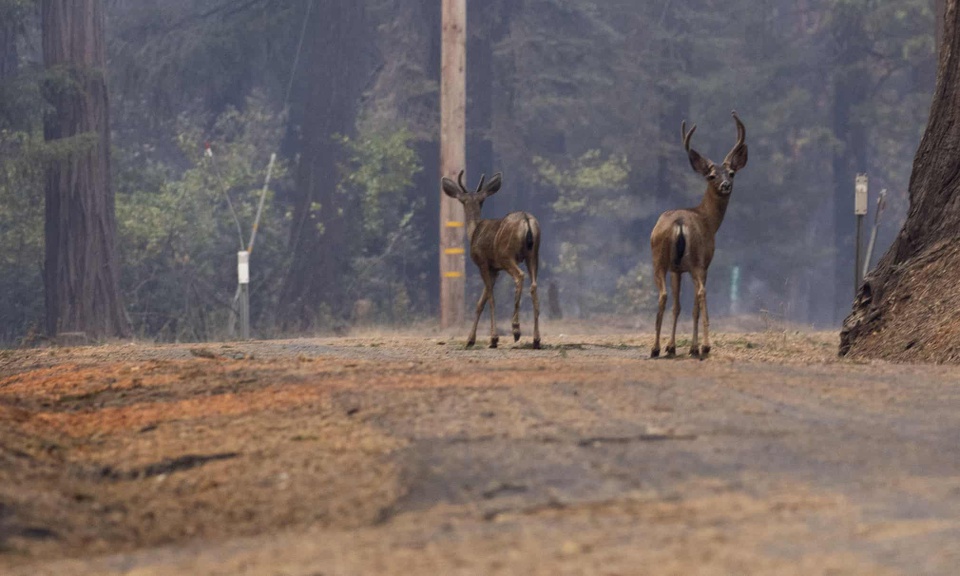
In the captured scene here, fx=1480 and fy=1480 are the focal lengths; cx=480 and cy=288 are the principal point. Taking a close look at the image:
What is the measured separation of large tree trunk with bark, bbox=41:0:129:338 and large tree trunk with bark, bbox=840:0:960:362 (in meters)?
16.2

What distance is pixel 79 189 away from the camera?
91.7 feet

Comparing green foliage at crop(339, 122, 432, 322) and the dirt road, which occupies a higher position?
green foliage at crop(339, 122, 432, 322)

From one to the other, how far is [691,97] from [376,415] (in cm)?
3925

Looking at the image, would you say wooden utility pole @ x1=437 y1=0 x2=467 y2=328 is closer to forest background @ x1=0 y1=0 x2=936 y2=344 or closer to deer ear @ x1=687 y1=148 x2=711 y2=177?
forest background @ x1=0 y1=0 x2=936 y2=344

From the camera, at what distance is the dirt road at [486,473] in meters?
6.13

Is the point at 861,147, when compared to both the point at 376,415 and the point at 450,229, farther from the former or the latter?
the point at 376,415

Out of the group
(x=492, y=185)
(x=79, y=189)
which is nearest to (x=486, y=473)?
(x=492, y=185)

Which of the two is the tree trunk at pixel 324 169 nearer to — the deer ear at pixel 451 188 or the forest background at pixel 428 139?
the forest background at pixel 428 139

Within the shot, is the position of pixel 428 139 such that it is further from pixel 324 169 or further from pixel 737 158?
pixel 737 158

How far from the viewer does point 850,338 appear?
15.5m

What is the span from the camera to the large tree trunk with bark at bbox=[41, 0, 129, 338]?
27.7m

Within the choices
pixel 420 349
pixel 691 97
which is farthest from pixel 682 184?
pixel 420 349

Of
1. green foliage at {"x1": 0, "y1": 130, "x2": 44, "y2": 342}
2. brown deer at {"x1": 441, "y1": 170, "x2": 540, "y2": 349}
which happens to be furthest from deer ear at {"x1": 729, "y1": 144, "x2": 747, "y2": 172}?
green foliage at {"x1": 0, "y1": 130, "x2": 44, "y2": 342}

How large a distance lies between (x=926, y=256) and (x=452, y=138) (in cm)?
1168
